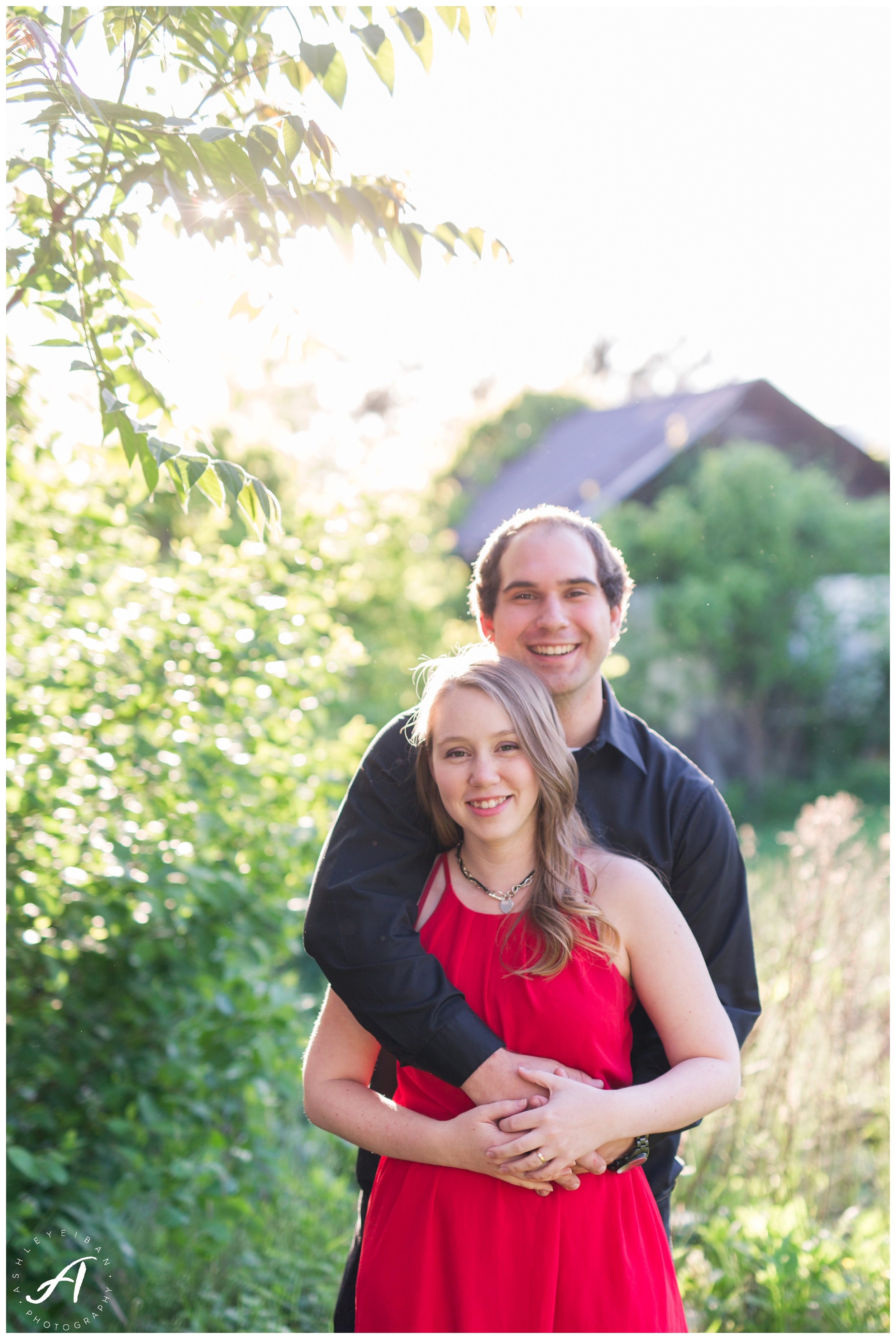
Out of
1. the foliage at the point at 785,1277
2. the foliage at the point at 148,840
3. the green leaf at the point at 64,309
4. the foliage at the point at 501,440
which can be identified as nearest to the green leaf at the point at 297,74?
the green leaf at the point at 64,309

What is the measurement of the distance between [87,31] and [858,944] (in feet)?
11.9

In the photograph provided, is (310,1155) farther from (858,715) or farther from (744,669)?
(858,715)

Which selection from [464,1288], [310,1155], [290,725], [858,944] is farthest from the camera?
[310,1155]

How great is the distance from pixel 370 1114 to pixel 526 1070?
0.31 metres

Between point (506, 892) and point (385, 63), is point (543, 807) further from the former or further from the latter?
point (385, 63)

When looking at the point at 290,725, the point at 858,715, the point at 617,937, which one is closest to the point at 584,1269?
the point at 617,937

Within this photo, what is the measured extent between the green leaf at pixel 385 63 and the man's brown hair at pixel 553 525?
0.87 m

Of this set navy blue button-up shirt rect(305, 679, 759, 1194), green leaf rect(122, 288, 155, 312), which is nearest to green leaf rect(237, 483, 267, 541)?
green leaf rect(122, 288, 155, 312)

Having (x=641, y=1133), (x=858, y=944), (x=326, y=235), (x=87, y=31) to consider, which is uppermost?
(x=87, y=31)

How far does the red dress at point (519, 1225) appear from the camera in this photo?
1.67 meters

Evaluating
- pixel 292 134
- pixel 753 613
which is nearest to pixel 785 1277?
pixel 292 134

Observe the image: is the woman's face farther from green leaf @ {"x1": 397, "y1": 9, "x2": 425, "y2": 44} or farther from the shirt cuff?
green leaf @ {"x1": 397, "y1": 9, "x2": 425, "y2": 44}

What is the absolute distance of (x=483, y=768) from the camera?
1.78 metres

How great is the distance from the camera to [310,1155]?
13.1 ft
